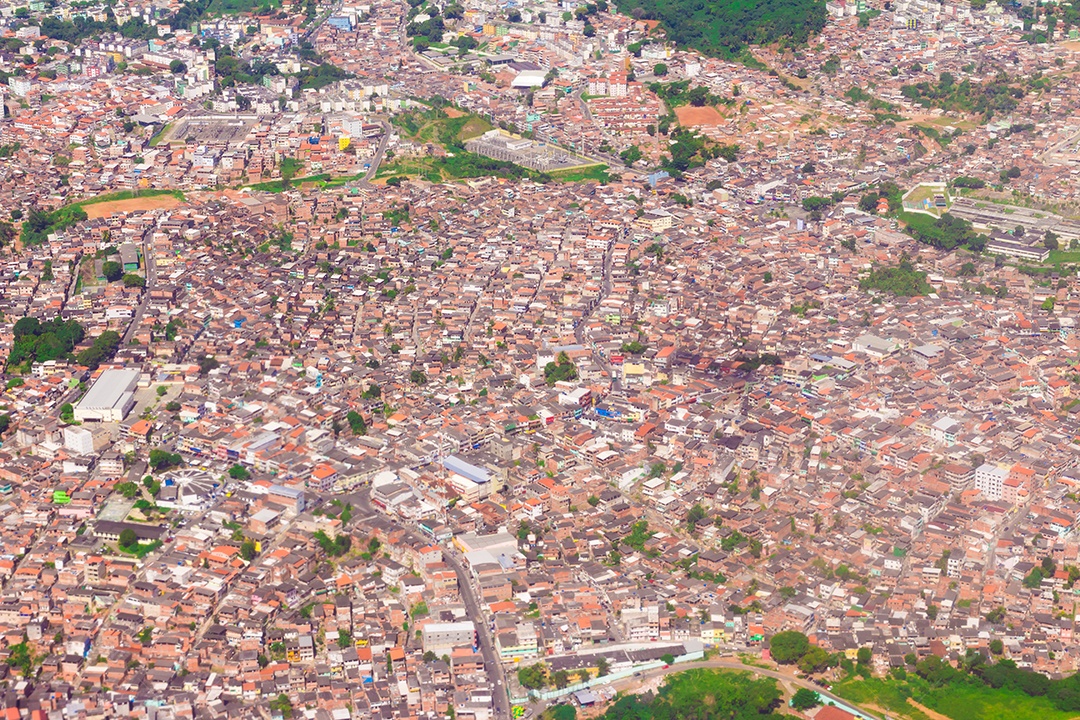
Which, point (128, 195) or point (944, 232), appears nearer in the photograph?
point (944, 232)

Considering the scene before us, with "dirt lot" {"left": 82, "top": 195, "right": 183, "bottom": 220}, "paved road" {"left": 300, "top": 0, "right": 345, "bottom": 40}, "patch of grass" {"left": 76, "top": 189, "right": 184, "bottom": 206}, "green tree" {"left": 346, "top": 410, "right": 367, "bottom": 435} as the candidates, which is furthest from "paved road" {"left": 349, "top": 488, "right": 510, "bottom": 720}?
"paved road" {"left": 300, "top": 0, "right": 345, "bottom": 40}

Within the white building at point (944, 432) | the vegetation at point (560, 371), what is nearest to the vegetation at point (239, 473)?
the vegetation at point (560, 371)

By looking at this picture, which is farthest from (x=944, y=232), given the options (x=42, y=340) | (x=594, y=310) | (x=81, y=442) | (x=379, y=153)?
(x=81, y=442)

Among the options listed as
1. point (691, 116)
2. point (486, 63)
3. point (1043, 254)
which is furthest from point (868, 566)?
point (486, 63)

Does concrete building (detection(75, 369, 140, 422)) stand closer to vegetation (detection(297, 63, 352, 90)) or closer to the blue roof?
the blue roof

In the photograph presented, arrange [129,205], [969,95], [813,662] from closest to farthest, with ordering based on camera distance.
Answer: [813,662], [129,205], [969,95]

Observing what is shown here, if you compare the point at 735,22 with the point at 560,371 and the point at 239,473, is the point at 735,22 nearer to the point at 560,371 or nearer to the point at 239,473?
the point at 560,371
